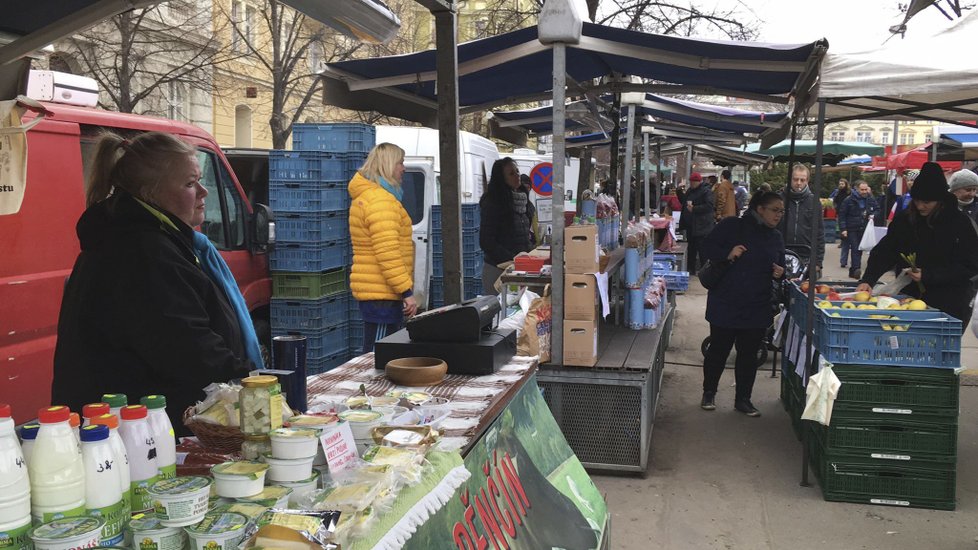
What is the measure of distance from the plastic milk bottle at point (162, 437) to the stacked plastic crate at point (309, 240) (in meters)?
5.25

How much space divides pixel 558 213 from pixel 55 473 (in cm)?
410

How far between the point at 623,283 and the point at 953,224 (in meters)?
2.51

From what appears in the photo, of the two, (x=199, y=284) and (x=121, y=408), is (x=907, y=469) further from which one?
(x=121, y=408)

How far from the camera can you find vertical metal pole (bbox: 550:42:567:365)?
16.9ft

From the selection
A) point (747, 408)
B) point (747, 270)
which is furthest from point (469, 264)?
point (747, 270)

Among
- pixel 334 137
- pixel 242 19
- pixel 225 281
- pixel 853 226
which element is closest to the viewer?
pixel 225 281

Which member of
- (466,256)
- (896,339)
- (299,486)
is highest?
(466,256)

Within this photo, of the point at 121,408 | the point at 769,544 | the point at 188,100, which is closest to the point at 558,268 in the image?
the point at 769,544

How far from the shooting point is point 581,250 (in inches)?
210

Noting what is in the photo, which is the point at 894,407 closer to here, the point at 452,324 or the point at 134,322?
the point at 452,324

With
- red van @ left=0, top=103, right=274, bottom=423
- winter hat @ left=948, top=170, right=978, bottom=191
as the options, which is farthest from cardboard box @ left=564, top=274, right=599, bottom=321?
winter hat @ left=948, top=170, right=978, bottom=191

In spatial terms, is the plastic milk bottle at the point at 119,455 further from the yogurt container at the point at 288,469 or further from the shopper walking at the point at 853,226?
the shopper walking at the point at 853,226

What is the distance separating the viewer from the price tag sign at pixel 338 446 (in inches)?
78.2

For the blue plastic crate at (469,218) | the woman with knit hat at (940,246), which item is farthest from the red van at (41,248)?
the woman with knit hat at (940,246)
